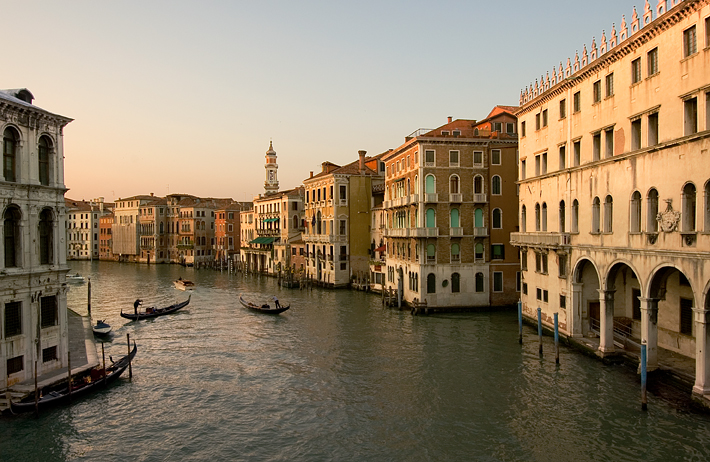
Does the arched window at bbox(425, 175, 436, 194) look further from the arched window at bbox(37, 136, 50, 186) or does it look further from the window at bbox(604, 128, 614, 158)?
the arched window at bbox(37, 136, 50, 186)

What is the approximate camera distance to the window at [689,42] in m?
14.2

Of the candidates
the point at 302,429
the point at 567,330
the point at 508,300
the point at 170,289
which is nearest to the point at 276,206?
the point at 170,289

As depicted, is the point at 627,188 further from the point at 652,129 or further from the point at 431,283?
the point at 431,283

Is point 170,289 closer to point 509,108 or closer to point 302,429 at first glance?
point 509,108

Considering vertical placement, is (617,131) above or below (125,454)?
above

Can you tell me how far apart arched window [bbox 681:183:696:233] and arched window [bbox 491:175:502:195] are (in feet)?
53.8

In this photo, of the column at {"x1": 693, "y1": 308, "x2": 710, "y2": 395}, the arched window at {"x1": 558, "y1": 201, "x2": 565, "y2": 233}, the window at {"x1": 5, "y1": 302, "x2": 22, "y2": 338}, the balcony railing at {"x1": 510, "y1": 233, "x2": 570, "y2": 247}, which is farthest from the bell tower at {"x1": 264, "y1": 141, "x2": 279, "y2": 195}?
the column at {"x1": 693, "y1": 308, "x2": 710, "y2": 395}

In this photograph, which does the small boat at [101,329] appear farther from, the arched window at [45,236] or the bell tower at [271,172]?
the bell tower at [271,172]

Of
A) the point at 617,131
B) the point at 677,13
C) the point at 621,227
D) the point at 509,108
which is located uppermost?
the point at 509,108

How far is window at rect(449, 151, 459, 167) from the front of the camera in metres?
30.4

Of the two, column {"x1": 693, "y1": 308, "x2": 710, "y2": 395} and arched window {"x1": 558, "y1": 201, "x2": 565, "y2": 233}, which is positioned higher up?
arched window {"x1": 558, "y1": 201, "x2": 565, "y2": 233}

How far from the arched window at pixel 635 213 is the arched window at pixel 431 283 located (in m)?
14.2

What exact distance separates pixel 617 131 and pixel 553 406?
9.19 m

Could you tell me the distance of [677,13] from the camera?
48.1 ft
